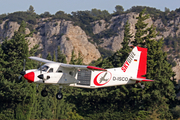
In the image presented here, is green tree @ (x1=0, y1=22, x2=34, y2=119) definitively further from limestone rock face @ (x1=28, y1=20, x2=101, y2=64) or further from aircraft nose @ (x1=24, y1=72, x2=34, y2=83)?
limestone rock face @ (x1=28, y1=20, x2=101, y2=64)

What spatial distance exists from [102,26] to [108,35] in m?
18.3

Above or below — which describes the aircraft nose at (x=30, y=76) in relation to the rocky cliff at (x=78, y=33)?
below

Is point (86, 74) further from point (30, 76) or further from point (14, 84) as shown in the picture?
point (14, 84)

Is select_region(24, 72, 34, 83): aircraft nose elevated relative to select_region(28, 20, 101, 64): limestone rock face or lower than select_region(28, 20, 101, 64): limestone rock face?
lower

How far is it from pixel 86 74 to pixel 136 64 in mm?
6791

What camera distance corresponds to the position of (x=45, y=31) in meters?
166

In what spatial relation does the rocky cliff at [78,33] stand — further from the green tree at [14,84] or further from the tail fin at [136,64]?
the tail fin at [136,64]

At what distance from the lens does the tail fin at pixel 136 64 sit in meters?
30.8

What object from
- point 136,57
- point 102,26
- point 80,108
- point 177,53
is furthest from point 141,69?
point 102,26

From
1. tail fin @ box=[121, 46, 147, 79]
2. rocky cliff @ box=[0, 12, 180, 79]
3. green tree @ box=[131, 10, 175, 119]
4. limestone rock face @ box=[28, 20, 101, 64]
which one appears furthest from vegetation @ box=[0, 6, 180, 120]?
rocky cliff @ box=[0, 12, 180, 79]

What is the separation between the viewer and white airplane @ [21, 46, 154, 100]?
25328mm

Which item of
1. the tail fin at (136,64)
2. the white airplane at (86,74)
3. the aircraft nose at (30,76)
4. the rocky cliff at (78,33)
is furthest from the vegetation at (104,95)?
the rocky cliff at (78,33)

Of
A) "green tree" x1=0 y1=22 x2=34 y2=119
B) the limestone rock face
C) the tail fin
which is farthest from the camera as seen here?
the limestone rock face

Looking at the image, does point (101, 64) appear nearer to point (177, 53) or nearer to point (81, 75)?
point (81, 75)
